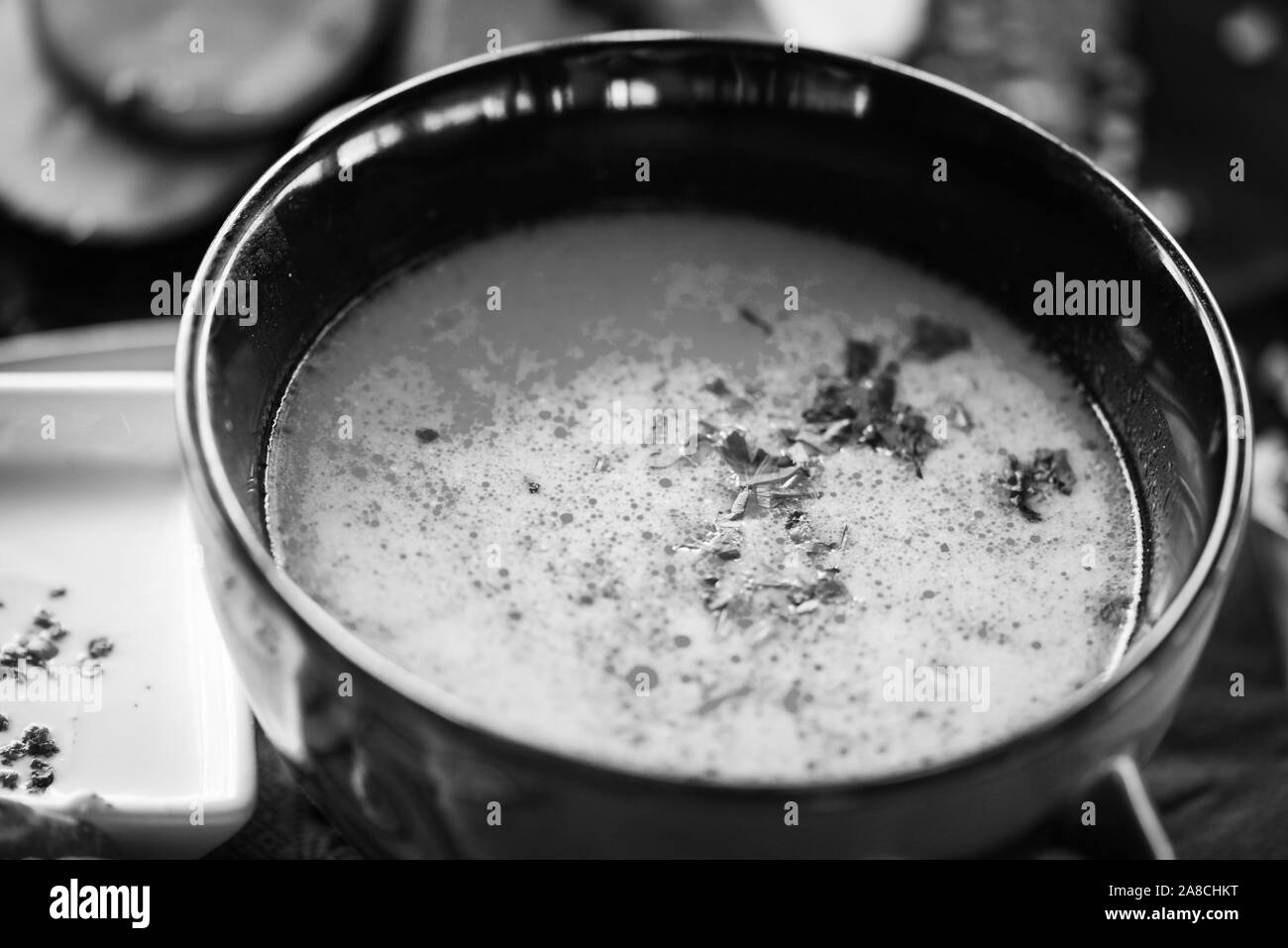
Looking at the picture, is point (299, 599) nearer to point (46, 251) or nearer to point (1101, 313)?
point (1101, 313)

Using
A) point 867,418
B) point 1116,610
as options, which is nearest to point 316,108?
point 867,418

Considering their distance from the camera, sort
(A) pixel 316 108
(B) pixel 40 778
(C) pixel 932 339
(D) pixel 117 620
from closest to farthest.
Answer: (B) pixel 40 778, (D) pixel 117 620, (C) pixel 932 339, (A) pixel 316 108

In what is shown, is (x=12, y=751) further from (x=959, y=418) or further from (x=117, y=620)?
(x=959, y=418)

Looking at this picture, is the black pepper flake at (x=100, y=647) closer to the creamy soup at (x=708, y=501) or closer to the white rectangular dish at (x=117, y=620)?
the white rectangular dish at (x=117, y=620)

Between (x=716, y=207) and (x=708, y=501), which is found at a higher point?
Result: (x=716, y=207)

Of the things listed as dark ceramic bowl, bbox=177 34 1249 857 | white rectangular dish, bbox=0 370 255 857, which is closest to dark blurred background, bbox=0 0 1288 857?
white rectangular dish, bbox=0 370 255 857

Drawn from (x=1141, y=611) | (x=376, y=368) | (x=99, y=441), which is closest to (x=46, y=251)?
(x=99, y=441)
